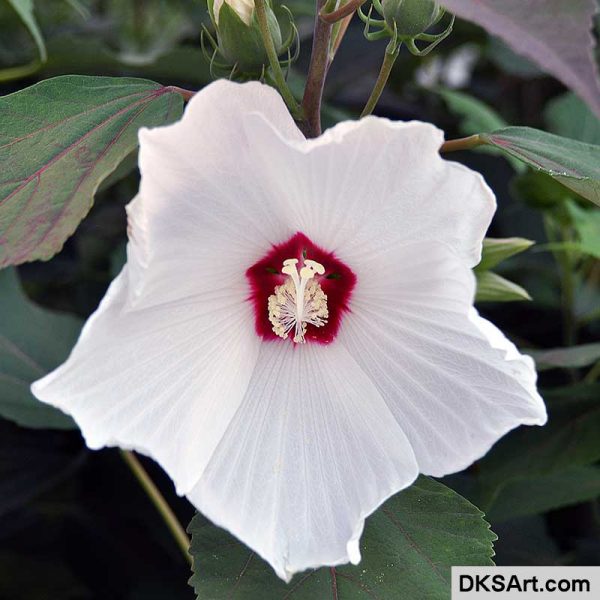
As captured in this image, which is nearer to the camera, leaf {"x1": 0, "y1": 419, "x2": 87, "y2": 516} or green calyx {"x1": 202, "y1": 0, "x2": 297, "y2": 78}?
green calyx {"x1": 202, "y1": 0, "x2": 297, "y2": 78}

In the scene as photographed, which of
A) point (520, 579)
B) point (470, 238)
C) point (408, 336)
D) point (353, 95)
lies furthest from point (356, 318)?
point (353, 95)

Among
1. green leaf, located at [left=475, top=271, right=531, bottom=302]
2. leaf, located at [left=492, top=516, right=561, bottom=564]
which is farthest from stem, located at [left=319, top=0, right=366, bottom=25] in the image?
leaf, located at [left=492, top=516, right=561, bottom=564]

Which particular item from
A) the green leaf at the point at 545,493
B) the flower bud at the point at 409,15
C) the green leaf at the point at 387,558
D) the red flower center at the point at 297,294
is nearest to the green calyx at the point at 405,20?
the flower bud at the point at 409,15

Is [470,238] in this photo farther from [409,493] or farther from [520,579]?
[520,579]

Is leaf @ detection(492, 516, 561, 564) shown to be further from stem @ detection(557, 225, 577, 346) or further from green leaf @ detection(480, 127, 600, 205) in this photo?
green leaf @ detection(480, 127, 600, 205)

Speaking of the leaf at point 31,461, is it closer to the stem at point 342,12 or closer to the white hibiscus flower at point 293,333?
the white hibiscus flower at point 293,333
